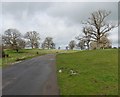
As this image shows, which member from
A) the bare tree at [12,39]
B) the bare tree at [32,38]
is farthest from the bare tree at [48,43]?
the bare tree at [12,39]

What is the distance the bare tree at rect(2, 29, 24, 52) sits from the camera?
351 ft

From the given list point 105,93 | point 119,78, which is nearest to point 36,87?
point 105,93

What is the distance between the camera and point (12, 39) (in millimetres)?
110500

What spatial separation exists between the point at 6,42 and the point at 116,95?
10016cm

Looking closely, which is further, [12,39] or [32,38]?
[32,38]

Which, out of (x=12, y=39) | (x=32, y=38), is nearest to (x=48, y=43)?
(x=32, y=38)

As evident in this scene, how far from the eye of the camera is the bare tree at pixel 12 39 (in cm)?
10703

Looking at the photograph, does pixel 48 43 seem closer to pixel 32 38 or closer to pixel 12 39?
pixel 32 38

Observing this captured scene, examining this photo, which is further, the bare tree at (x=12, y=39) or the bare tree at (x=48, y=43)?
the bare tree at (x=48, y=43)

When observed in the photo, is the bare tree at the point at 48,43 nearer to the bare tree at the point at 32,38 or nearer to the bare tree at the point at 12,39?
the bare tree at the point at 32,38

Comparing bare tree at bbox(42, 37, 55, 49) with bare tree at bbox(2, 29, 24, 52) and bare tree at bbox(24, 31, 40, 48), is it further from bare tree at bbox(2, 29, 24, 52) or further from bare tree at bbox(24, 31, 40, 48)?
bare tree at bbox(2, 29, 24, 52)

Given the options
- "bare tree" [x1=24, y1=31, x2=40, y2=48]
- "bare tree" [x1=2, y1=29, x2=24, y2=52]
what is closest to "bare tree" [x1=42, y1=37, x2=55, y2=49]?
"bare tree" [x1=24, y1=31, x2=40, y2=48]

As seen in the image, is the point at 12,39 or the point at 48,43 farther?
the point at 48,43

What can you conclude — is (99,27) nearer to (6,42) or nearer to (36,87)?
(6,42)
